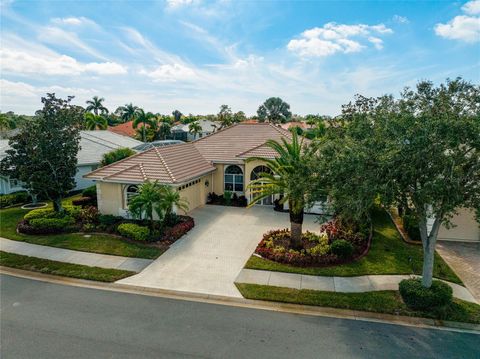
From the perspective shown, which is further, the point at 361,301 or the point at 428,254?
the point at 361,301

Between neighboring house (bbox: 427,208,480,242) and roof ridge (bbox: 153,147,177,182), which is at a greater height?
roof ridge (bbox: 153,147,177,182)

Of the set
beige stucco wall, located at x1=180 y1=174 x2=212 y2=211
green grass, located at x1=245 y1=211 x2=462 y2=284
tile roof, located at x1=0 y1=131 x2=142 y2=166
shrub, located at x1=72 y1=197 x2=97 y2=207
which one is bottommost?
green grass, located at x1=245 y1=211 x2=462 y2=284

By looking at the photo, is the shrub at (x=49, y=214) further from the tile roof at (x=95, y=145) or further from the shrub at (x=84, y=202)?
the tile roof at (x=95, y=145)

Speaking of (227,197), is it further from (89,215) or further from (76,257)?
(76,257)

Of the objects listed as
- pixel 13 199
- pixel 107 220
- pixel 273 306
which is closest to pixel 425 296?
pixel 273 306

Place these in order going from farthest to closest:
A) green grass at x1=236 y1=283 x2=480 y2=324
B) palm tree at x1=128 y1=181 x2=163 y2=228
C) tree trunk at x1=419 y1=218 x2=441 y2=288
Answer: palm tree at x1=128 y1=181 x2=163 y2=228 → tree trunk at x1=419 y1=218 x2=441 y2=288 → green grass at x1=236 y1=283 x2=480 y2=324

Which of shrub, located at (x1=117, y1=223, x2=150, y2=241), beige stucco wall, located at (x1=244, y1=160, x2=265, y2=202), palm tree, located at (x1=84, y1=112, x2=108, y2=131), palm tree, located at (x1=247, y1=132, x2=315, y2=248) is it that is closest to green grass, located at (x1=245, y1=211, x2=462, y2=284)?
palm tree, located at (x1=247, y1=132, x2=315, y2=248)

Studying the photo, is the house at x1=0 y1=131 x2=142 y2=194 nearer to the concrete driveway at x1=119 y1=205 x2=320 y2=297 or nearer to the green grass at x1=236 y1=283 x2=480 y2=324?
the concrete driveway at x1=119 y1=205 x2=320 y2=297

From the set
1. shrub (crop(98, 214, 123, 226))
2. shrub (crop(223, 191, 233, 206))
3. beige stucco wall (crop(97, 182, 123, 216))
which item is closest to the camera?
shrub (crop(98, 214, 123, 226))
